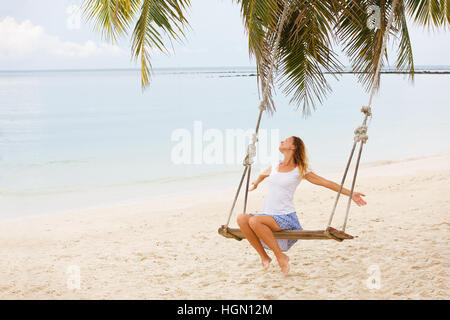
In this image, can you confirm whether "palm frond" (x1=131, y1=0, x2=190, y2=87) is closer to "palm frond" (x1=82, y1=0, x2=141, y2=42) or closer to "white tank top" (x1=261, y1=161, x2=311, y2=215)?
"palm frond" (x1=82, y1=0, x2=141, y2=42)

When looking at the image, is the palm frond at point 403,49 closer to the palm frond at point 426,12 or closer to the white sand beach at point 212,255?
the palm frond at point 426,12

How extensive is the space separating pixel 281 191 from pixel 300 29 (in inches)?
91.1

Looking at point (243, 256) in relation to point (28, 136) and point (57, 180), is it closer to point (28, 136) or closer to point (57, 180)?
point (57, 180)

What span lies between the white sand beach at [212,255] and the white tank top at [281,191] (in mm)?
617

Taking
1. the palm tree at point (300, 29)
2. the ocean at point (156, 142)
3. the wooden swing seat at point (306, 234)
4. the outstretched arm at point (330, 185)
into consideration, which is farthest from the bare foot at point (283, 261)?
the ocean at point (156, 142)

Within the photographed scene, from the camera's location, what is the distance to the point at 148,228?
577 centimetres

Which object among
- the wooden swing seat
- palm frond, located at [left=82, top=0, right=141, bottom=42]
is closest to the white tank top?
the wooden swing seat

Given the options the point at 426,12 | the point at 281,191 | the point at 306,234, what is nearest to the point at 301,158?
the point at 281,191

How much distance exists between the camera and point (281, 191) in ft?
10.7

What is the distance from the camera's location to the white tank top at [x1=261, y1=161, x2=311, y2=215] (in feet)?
10.6

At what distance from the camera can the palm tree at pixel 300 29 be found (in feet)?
12.6

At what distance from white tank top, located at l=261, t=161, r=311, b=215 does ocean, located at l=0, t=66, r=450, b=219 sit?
5.85m
